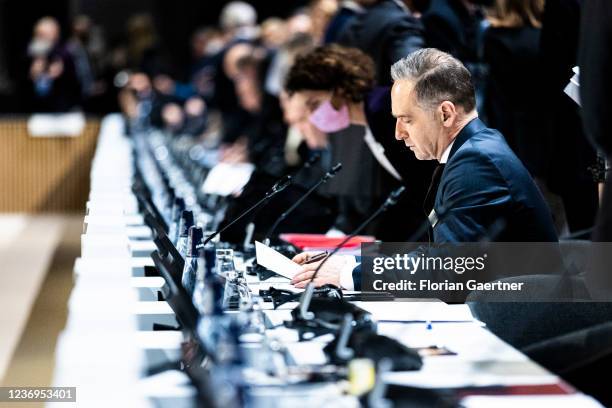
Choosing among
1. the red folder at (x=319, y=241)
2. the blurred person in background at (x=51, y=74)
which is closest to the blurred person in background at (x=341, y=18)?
the red folder at (x=319, y=241)

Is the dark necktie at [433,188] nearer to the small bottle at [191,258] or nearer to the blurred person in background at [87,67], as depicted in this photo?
the small bottle at [191,258]

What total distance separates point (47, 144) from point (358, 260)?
7.66 m

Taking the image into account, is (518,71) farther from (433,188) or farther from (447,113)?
(447,113)

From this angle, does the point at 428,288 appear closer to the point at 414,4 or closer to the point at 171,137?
the point at 414,4

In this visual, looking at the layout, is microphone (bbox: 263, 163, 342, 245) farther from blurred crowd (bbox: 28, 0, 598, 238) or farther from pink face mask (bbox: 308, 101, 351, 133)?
pink face mask (bbox: 308, 101, 351, 133)

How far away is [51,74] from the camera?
11.3 meters

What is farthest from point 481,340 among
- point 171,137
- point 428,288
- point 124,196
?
point 171,137

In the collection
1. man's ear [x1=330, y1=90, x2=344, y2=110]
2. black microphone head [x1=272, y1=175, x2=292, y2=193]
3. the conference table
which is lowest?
the conference table

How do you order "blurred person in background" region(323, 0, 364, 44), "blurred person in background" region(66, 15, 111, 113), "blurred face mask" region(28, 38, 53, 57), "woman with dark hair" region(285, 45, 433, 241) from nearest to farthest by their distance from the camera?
1. "woman with dark hair" region(285, 45, 433, 241)
2. "blurred person in background" region(323, 0, 364, 44)
3. "blurred face mask" region(28, 38, 53, 57)
4. "blurred person in background" region(66, 15, 111, 113)

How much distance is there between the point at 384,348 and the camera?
6.78 feet

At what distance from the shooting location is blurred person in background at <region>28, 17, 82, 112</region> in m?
11.2

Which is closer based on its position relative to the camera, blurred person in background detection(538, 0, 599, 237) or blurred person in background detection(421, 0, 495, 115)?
blurred person in background detection(538, 0, 599, 237)

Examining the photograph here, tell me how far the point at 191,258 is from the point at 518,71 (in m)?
2.14

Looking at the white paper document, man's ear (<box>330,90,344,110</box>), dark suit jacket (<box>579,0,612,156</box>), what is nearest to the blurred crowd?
man's ear (<box>330,90,344,110</box>)
